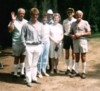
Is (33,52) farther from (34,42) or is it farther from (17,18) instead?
(17,18)

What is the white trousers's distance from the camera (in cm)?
981

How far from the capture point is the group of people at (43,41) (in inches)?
387

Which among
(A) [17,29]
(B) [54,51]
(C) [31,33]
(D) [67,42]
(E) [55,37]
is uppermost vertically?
(A) [17,29]

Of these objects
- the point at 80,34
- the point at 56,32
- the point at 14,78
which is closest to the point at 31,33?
the point at 56,32

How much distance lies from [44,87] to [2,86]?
4.01 feet

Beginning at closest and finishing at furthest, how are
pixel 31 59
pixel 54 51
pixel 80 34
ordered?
1. pixel 31 59
2. pixel 80 34
3. pixel 54 51

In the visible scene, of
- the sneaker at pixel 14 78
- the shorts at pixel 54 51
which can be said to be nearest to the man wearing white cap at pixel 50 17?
the shorts at pixel 54 51

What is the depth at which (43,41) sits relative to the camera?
1051cm

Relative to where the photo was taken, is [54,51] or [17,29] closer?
[17,29]

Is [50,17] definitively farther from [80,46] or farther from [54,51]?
[80,46]

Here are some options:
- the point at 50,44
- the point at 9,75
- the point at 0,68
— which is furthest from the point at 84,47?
the point at 0,68

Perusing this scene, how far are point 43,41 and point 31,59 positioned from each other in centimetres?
87

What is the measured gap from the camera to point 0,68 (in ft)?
40.3

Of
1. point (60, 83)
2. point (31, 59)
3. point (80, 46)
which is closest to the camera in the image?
point (31, 59)
